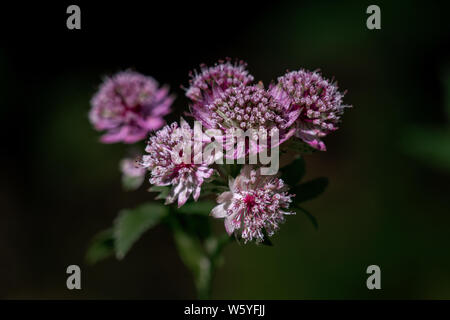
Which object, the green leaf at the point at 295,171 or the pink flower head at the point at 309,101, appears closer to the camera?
the pink flower head at the point at 309,101

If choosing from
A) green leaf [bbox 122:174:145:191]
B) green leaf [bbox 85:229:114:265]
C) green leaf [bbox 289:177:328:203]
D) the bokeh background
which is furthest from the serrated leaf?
the bokeh background

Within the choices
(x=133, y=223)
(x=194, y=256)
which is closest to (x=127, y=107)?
(x=133, y=223)

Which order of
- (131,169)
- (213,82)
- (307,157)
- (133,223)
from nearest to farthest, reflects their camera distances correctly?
(213,82) → (133,223) → (131,169) → (307,157)

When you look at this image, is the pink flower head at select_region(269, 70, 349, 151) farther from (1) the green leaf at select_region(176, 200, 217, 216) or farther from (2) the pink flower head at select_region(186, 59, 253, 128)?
(1) the green leaf at select_region(176, 200, 217, 216)

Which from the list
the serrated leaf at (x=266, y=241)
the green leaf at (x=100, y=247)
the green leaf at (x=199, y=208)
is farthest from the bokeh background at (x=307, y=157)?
the serrated leaf at (x=266, y=241)

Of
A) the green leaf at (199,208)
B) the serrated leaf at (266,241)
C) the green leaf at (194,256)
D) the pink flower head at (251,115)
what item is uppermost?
the pink flower head at (251,115)

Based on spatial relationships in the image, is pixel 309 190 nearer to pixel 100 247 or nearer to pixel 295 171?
pixel 295 171

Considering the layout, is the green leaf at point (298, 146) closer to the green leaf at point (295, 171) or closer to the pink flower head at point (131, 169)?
the green leaf at point (295, 171)

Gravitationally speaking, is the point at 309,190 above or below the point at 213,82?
below
